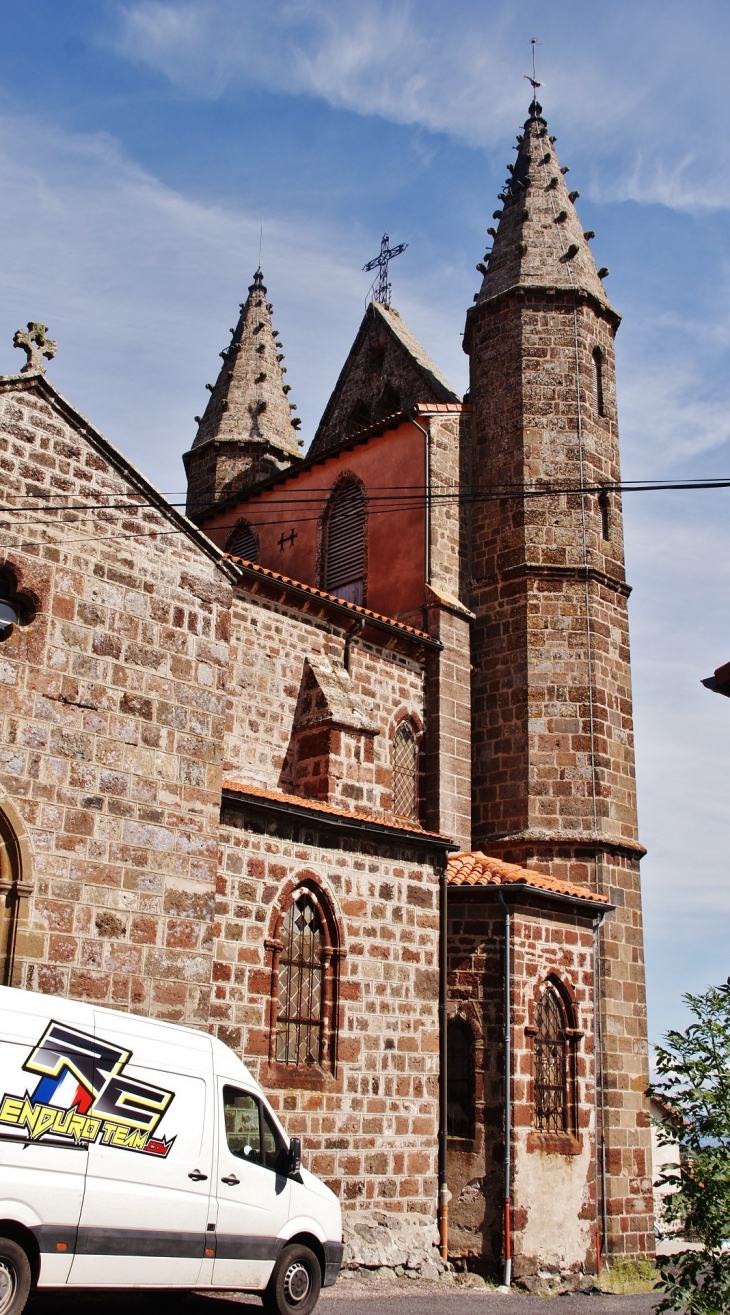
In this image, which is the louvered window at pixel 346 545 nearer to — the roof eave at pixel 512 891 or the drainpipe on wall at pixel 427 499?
the drainpipe on wall at pixel 427 499

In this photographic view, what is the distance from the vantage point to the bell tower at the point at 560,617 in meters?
18.1

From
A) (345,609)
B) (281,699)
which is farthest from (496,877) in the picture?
(345,609)

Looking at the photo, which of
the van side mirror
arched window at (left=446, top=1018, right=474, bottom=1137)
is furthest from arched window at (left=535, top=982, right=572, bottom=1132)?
the van side mirror

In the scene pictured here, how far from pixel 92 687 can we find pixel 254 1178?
4193 millimetres

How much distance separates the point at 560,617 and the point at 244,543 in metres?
8.24

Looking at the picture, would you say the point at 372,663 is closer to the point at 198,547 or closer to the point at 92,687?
the point at 198,547

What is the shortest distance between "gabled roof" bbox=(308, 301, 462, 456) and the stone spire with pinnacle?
1.39 meters

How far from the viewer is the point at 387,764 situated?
1889cm

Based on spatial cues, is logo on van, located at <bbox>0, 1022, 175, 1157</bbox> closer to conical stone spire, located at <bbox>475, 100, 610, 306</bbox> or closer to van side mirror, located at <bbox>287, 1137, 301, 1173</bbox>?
van side mirror, located at <bbox>287, 1137, 301, 1173</bbox>

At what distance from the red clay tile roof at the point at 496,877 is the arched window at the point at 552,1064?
131cm

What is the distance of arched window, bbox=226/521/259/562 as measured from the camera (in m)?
25.9

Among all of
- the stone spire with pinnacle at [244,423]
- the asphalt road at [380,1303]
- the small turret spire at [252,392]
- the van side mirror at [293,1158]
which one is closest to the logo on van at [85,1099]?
the asphalt road at [380,1303]

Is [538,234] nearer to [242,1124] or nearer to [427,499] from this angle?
[427,499]

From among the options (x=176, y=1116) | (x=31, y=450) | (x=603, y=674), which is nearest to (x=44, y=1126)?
(x=176, y=1116)
